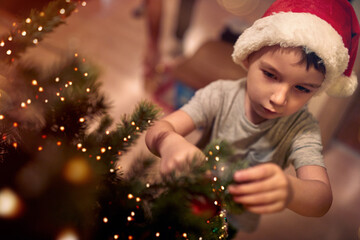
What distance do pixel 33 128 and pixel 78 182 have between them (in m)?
0.15

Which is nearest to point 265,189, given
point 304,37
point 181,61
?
point 304,37

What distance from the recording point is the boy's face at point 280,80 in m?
0.48

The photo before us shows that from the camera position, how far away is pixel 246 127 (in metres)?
0.65

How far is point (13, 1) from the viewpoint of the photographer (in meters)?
1.33

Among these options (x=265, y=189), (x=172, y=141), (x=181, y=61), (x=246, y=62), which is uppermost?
(x=181, y=61)

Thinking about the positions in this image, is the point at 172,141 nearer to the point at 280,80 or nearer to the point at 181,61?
the point at 280,80

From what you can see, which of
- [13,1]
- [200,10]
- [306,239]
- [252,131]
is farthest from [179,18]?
[306,239]

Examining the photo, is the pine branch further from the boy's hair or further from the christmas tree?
the boy's hair

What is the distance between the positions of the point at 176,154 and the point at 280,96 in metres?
0.19

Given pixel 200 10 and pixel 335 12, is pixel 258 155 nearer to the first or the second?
pixel 335 12

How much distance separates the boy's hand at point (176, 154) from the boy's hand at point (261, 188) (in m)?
0.07

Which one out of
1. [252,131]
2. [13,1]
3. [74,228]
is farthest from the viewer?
[13,1]

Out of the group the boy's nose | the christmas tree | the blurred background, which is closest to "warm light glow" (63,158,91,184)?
the christmas tree

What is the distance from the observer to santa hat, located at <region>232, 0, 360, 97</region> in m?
0.47
